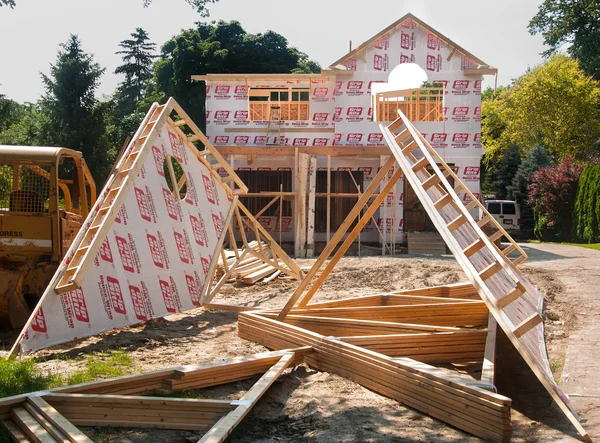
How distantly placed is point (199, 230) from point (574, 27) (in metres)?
48.7

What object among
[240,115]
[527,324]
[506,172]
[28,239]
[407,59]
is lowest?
[527,324]

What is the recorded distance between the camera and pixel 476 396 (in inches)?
198

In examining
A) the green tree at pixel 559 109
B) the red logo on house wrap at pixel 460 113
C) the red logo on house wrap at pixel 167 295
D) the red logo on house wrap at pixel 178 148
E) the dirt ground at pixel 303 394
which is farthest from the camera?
the green tree at pixel 559 109

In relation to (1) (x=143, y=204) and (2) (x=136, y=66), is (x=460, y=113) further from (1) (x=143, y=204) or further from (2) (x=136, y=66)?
(2) (x=136, y=66)

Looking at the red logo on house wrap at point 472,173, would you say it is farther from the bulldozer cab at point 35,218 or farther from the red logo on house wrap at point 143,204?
the bulldozer cab at point 35,218

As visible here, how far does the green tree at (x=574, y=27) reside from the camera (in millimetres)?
49344

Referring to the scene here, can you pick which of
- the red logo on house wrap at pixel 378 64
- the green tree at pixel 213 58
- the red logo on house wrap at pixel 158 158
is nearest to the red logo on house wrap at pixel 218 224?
the red logo on house wrap at pixel 158 158

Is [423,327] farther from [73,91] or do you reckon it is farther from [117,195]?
[73,91]

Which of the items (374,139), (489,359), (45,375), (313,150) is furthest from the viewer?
(374,139)

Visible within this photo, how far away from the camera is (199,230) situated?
1138 cm

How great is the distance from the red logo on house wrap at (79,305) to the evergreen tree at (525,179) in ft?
114

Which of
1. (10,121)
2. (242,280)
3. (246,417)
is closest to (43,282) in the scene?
(246,417)

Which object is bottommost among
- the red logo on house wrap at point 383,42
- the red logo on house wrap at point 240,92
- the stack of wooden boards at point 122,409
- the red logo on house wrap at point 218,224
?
the stack of wooden boards at point 122,409

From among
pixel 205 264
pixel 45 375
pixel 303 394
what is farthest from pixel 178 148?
pixel 303 394
